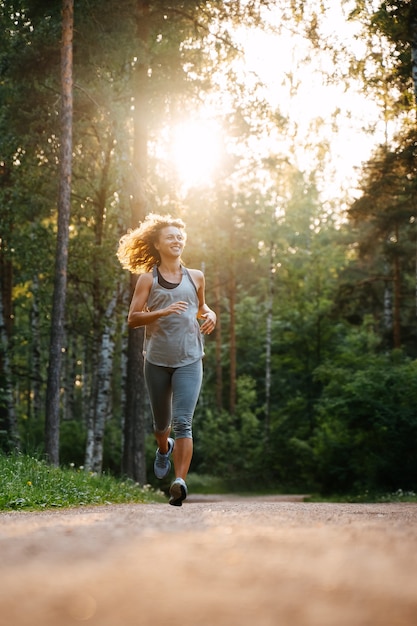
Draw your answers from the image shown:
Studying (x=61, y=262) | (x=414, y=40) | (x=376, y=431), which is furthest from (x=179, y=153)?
(x=376, y=431)

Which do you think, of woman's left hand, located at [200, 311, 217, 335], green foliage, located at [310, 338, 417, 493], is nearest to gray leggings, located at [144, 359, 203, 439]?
woman's left hand, located at [200, 311, 217, 335]

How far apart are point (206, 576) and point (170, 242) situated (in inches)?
228

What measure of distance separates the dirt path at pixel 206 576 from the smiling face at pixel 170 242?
14.2 ft

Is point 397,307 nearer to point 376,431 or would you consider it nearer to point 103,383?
point 376,431

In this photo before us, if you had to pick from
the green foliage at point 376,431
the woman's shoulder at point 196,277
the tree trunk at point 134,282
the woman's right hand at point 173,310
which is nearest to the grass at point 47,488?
the woman's right hand at point 173,310

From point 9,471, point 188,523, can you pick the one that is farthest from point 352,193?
point 188,523

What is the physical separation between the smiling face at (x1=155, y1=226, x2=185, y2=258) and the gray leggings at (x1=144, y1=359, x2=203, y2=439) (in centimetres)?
113

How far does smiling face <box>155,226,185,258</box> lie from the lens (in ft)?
28.1

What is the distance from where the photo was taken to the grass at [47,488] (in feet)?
29.7

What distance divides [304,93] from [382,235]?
14851 millimetres

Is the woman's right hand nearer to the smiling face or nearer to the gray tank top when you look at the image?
the gray tank top

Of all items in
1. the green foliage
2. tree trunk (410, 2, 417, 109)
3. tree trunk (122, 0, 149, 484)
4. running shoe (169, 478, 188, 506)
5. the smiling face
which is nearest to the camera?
running shoe (169, 478, 188, 506)

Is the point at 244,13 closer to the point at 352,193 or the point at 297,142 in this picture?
the point at 297,142

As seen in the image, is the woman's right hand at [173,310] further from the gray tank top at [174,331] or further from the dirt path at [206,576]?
the dirt path at [206,576]
